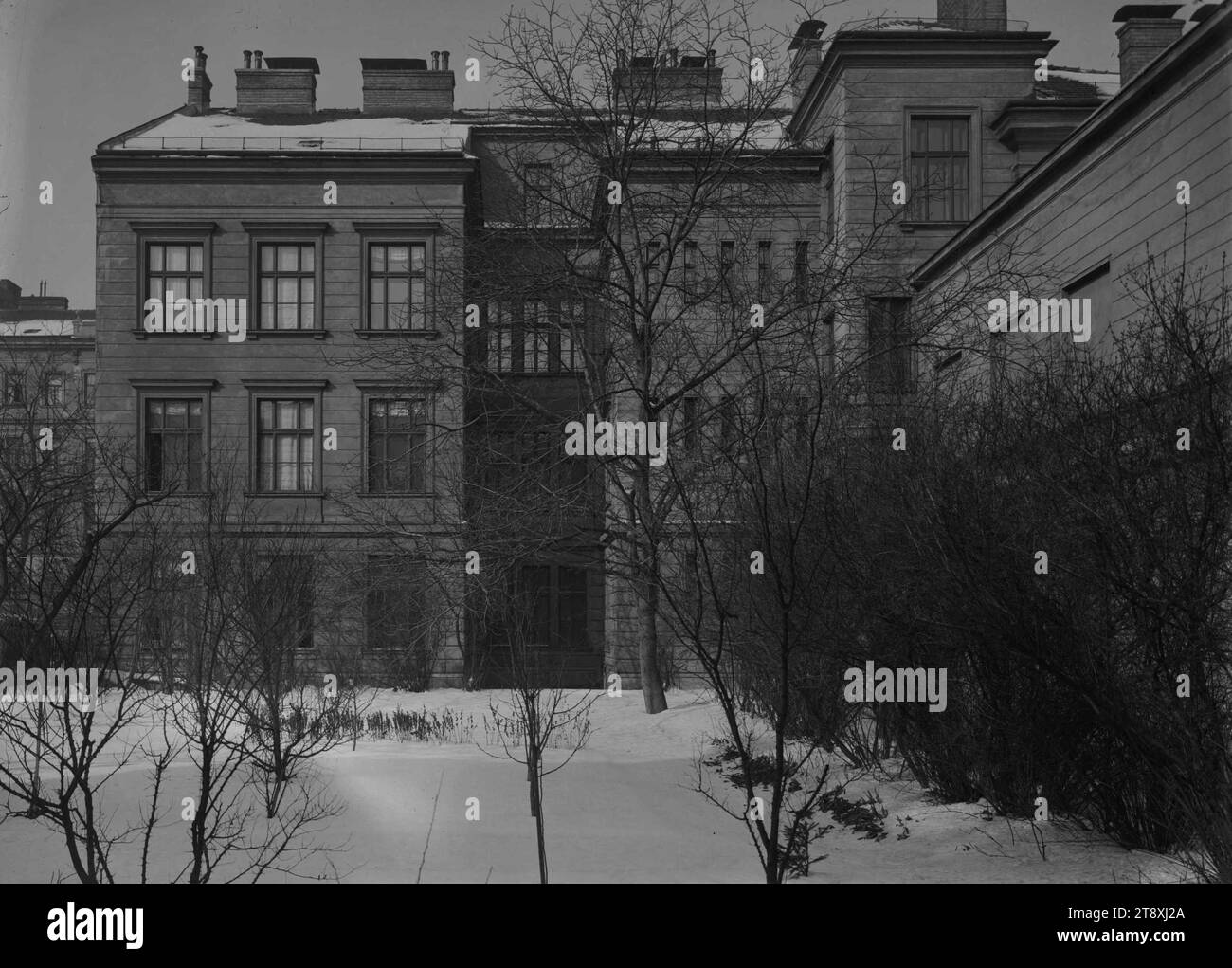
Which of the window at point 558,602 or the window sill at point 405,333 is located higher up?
the window sill at point 405,333

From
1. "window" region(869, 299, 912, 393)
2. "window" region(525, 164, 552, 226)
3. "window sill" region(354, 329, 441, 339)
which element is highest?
"window" region(525, 164, 552, 226)

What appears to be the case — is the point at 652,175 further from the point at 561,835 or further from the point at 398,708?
the point at 561,835

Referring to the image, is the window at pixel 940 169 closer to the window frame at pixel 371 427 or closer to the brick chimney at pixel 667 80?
Result: the brick chimney at pixel 667 80

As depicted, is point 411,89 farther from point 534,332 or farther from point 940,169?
point 940,169

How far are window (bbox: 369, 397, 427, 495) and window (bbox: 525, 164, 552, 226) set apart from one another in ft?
9.09

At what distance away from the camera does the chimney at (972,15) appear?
1034 cm

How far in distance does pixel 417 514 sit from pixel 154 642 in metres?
6.20

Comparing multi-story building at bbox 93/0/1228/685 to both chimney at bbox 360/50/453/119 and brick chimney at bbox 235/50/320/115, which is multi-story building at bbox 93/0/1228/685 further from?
brick chimney at bbox 235/50/320/115

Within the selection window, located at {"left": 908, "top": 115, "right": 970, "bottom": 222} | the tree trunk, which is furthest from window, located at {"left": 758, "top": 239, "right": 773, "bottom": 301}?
the tree trunk

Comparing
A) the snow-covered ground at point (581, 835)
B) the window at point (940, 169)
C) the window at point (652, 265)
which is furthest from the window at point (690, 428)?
the snow-covered ground at point (581, 835)

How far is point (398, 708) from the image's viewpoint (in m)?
11.1

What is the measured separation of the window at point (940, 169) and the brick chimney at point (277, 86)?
7.48 meters

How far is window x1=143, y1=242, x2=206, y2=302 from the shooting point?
14.2 meters

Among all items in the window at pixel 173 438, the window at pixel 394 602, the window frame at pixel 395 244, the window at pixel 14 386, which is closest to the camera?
the window at pixel 14 386
